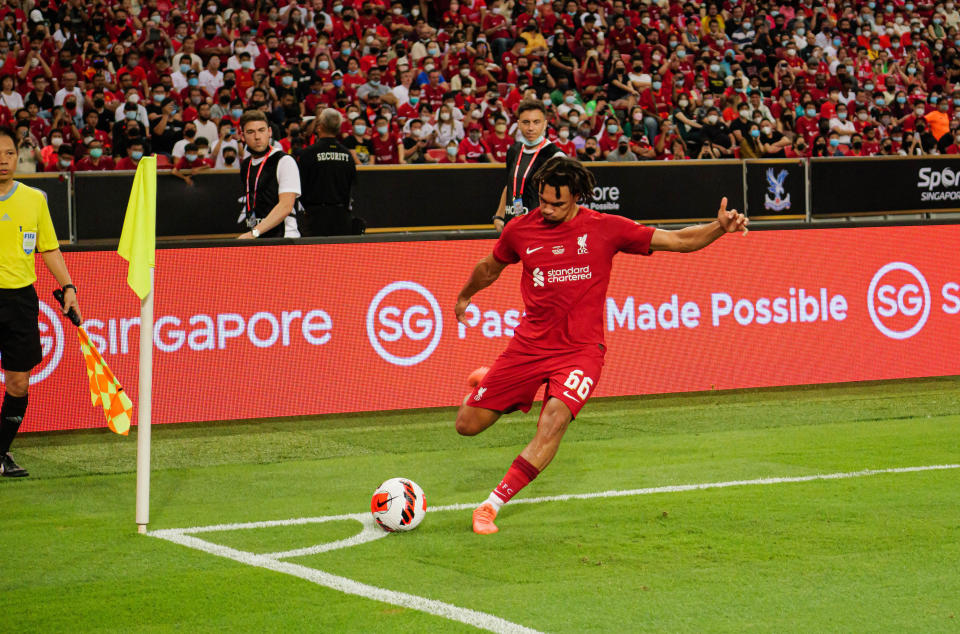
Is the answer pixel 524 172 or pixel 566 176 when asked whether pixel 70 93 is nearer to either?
pixel 524 172

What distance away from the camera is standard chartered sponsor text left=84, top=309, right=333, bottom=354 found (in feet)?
34.3

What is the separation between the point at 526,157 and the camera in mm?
10758

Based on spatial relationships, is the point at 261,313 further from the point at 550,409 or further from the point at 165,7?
the point at 165,7

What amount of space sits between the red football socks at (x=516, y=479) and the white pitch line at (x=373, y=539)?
66cm

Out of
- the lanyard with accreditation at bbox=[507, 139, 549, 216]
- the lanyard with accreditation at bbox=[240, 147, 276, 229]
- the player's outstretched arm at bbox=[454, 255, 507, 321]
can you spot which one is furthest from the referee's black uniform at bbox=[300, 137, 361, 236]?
the player's outstretched arm at bbox=[454, 255, 507, 321]

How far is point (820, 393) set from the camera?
1245 centimetres

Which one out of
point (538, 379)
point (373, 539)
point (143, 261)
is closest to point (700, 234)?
point (538, 379)

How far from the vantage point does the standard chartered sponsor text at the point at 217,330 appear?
10453 mm

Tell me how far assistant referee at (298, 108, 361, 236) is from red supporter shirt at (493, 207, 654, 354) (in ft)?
17.6

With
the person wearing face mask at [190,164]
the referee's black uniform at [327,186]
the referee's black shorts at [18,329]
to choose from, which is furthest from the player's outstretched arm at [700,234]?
the person wearing face mask at [190,164]

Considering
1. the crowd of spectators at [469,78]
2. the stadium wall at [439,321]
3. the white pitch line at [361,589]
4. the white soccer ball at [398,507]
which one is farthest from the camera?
the crowd of spectators at [469,78]

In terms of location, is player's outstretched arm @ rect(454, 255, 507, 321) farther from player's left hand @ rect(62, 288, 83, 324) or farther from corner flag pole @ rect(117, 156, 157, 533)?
player's left hand @ rect(62, 288, 83, 324)

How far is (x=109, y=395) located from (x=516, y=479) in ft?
8.04

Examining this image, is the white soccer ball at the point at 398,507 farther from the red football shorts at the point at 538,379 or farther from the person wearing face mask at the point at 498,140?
the person wearing face mask at the point at 498,140
